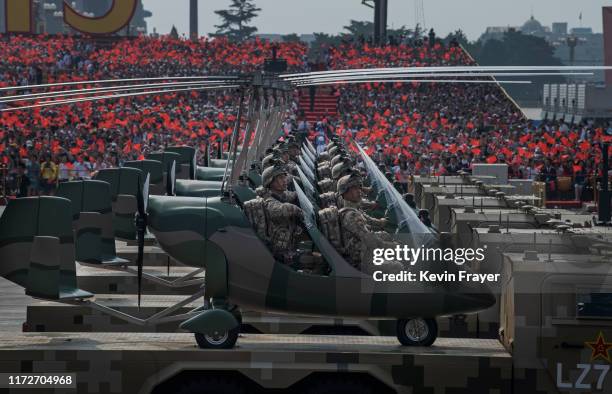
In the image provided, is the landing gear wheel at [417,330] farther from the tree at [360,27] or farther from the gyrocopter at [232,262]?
the tree at [360,27]

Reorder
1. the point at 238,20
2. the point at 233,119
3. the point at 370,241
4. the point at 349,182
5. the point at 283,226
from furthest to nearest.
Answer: the point at 238,20
the point at 233,119
the point at 283,226
the point at 349,182
the point at 370,241

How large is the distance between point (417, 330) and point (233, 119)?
3441 centimetres

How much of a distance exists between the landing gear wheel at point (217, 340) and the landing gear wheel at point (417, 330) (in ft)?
4.85

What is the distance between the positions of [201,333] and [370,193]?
6.97 metres

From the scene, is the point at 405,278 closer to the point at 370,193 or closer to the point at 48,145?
the point at 370,193

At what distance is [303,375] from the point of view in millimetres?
12234

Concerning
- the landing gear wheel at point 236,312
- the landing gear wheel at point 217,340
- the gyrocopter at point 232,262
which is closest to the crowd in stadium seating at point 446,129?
the gyrocopter at point 232,262

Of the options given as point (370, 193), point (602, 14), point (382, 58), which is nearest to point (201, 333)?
point (370, 193)

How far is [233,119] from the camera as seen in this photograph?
47219 mm

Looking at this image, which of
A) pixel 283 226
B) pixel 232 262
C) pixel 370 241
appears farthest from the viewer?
pixel 283 226

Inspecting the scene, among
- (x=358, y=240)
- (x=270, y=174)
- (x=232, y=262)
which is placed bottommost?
(x=232, y=262)

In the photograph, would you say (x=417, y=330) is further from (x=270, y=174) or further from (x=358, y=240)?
(x=270, y=174)

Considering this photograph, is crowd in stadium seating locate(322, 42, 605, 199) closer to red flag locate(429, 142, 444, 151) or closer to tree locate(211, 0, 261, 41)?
red flag locate(429, 142, 444, 151)

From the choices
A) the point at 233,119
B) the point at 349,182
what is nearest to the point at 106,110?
the point at 233,119
